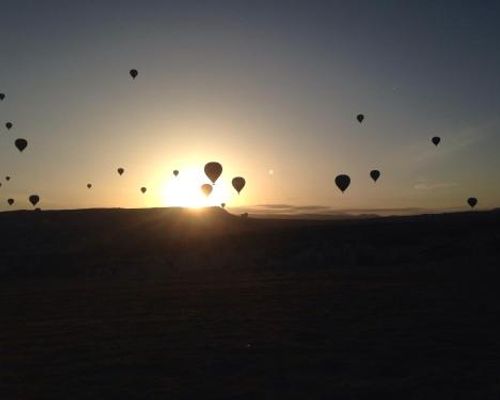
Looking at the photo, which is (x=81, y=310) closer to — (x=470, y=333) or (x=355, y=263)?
(x=470, y=333)

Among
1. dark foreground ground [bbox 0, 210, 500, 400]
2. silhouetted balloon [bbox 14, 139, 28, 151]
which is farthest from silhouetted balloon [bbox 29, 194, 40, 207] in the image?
dark foreground ground [bbox 0, 210, 500, 400]

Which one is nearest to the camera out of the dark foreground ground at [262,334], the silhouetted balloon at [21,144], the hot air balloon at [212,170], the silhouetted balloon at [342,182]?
the dark foreground ground at [262,334]

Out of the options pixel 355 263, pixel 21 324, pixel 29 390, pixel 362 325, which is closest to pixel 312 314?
pixel 362 325

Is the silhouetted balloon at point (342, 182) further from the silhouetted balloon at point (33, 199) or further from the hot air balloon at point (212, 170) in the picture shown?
the silhouetted balloon at point (33, 199)

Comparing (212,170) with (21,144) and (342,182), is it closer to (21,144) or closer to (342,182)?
(342,182)

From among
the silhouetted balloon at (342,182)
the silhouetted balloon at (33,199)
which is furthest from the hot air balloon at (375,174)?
the silhouetted balloon at (33,199)

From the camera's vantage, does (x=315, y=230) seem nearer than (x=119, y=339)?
No
